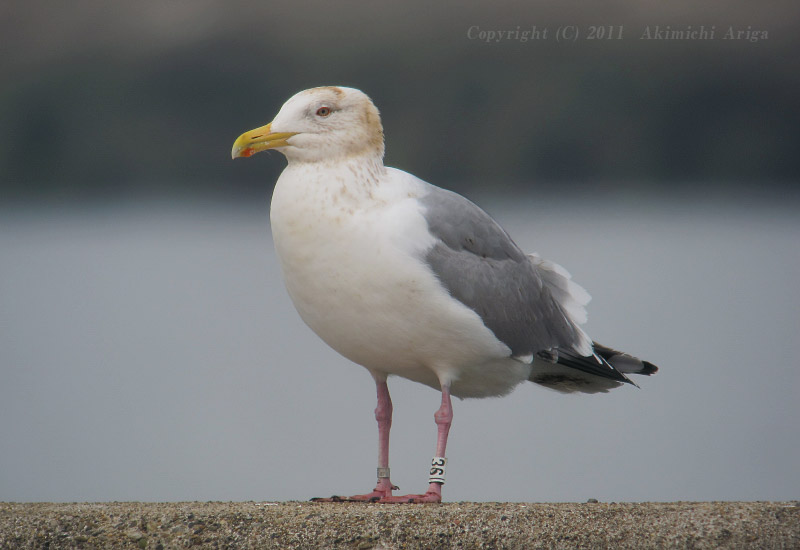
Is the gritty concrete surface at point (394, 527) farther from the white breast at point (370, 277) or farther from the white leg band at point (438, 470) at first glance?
the white breast at point (370, 277)

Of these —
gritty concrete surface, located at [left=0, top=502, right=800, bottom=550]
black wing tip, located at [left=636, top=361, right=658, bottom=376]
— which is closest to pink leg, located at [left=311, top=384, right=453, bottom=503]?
gritty concrete surface, located at [left=0, top=502, right=800, bottom=550]

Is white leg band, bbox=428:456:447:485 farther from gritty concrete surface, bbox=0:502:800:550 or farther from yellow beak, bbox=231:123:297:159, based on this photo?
yellow beak, bbox=231:123:297:159

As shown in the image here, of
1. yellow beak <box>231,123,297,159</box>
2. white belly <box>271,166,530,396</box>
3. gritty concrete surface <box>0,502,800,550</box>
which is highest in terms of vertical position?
yellow beak <box>231,123,297,159</box>

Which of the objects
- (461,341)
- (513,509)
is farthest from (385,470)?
(513,509)

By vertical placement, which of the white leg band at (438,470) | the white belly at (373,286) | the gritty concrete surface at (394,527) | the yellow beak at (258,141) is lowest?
the gritty concrete surface at (394,527)

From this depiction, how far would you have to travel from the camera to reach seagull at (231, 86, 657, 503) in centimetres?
407

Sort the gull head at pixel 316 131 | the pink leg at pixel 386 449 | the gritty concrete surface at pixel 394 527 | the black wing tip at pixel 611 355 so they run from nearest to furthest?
1. the gritty concrete surface at pixel 394 527
2. the pink leg at pixel 386 449
3. the gull head at pixel 316 131
4. the black wing tip at pixel 611 355

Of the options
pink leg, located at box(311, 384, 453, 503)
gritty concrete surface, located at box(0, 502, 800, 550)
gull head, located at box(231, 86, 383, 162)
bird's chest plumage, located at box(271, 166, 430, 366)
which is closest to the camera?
gritty concrete surface, located at box(0, 502, 800, 550)

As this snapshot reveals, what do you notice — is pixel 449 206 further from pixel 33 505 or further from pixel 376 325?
pixel 33 505

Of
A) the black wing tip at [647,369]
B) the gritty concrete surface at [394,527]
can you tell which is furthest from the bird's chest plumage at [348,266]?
the black wing tip at [647,369]

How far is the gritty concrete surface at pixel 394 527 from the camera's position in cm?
345

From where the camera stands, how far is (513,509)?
3.62 metres

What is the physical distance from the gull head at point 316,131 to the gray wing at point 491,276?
1.27 feet

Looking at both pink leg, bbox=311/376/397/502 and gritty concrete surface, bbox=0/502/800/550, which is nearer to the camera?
gritty concrete surface, bbox=0/502/800/550
